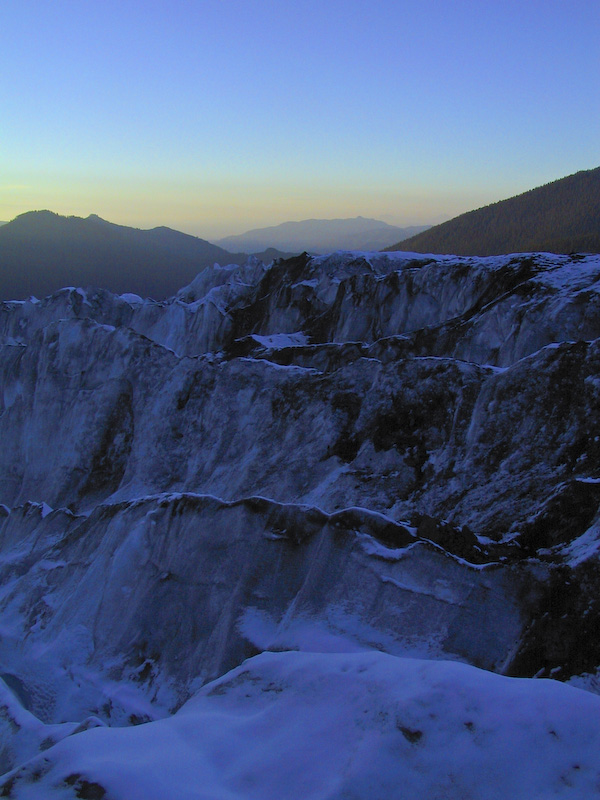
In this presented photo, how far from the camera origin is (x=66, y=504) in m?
20.7

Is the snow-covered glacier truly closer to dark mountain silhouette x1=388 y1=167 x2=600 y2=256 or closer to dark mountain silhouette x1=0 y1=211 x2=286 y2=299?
dark mountain silhouette x1=388 y1=167 x2=600 y2=256

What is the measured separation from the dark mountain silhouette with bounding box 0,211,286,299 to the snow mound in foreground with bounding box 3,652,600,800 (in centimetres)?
9105

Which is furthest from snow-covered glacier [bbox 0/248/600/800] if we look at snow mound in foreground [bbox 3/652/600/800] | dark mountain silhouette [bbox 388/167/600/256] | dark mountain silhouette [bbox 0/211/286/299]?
dark mountain silhouette [bbox 0/211/286/299]

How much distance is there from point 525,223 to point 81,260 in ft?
233

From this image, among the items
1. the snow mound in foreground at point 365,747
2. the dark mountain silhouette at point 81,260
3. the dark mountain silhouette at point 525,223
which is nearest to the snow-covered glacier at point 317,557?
the snow mound in foreground at point 365,747

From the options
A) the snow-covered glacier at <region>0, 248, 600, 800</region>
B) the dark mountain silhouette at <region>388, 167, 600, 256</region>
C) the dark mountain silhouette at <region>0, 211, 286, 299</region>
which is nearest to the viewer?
the snow-covered glacier at <region>0, 248, 600, 800</region>

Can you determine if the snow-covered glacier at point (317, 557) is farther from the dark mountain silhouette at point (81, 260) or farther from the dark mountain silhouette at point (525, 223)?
the dark mountain silhouette at point (81, 260)

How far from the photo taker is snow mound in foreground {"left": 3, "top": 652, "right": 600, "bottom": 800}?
4.66 m

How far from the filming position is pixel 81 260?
114562mm

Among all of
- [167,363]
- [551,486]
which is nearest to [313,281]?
[167,363]

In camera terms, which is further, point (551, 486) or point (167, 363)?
point (167, 363)

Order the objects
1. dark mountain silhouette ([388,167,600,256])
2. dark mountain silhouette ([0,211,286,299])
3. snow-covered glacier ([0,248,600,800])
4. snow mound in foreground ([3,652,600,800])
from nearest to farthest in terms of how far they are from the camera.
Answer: snow mound in foreground ([3,652,600,800]) < snow-covered glacier ([0,248,600,800]) < dark mountain silhouette ([388,167,600,256]) < dark mountain silhouette ([0,211,286,299])

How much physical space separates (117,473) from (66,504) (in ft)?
6.74

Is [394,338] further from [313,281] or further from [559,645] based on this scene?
[559,645]
